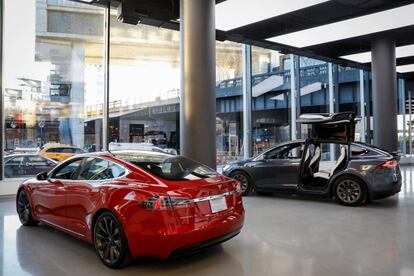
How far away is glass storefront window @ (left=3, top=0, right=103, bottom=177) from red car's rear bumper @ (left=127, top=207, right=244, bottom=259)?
6.02 m

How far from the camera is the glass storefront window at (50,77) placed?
8.12 metres

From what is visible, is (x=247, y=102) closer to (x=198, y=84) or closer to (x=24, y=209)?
(x=198, y=84)

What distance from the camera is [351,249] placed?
4.08m

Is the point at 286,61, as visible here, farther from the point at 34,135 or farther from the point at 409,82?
the point at 34,135

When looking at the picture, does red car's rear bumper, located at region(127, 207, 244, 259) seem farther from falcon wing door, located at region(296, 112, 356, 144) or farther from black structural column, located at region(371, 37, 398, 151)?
black structural column, located at region(371, 37, 398, 151)

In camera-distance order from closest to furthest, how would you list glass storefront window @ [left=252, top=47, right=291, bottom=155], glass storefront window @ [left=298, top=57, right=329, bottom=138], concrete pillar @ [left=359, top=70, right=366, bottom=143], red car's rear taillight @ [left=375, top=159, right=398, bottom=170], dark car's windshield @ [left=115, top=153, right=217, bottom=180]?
1. dark car's windshield @ [left=115, top=153, right=217, bottom=180]
2. red car's rear taillight @ [left=375, top=159, right=398, bottom=170]
3. glass storefront window @ [left=252, top=47, right=291, bottom=155]
4. glass storefront window @ [left=298, top=57, right=329, bottom=138]
5. concrete pillar @ [left=359, top=70, right=366, bottom=143]

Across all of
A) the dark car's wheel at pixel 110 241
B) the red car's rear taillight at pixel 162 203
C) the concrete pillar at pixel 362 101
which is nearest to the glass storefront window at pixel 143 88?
the dark car's wheel at pixel 110 241

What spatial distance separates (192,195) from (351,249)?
6.72ft

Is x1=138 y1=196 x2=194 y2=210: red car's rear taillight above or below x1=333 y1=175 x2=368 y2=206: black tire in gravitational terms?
above

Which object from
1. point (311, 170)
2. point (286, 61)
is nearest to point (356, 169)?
point (311, 170)

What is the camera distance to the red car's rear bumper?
3260mm

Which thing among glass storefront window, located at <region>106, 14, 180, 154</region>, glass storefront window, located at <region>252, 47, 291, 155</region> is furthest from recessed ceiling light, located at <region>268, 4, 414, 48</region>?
glass storefront window, located at <region>106, 14, 180, 154</region>

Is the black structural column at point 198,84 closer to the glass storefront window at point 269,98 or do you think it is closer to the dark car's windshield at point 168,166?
the dark car's windshield at point 168,166

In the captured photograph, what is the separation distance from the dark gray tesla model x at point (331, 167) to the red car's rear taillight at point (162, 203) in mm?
4258
